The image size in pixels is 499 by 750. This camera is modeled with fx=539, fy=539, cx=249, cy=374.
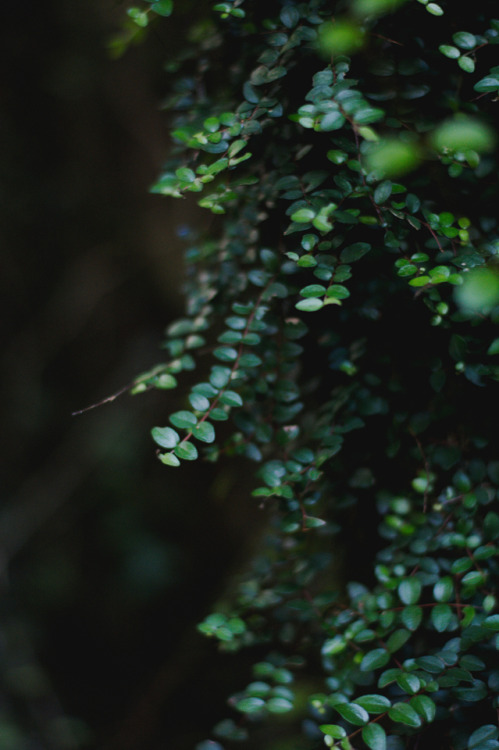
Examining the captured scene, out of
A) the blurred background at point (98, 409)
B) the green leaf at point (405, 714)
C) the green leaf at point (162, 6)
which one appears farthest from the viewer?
the blurred background at point (98, 409)

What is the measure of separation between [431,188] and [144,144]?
184cm

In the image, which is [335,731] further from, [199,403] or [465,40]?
[465,40]

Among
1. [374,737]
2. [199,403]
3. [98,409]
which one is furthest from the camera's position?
[98,409]

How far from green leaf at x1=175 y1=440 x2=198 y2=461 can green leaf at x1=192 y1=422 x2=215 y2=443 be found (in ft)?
0.06

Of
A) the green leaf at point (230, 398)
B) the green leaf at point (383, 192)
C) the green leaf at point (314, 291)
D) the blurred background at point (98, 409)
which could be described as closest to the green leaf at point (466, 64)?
the green leaf at point (383, 192)

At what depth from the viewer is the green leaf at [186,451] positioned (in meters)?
0.58

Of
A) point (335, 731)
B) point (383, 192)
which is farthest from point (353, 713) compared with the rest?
point (383, 192)

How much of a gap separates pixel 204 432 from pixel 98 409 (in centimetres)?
172

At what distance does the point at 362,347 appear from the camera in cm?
71

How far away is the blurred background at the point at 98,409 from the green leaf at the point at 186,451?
1.53 m

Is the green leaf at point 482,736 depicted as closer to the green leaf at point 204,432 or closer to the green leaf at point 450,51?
the green leaf at point 204,432

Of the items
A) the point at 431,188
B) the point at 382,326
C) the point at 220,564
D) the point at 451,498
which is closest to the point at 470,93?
the point at 431,188

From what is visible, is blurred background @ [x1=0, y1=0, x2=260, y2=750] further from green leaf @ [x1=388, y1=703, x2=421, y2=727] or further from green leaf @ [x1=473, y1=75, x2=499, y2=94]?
green leaf @ [x1=473, y1=75, x2=499, y2=94]

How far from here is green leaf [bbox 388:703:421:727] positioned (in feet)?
1.70
